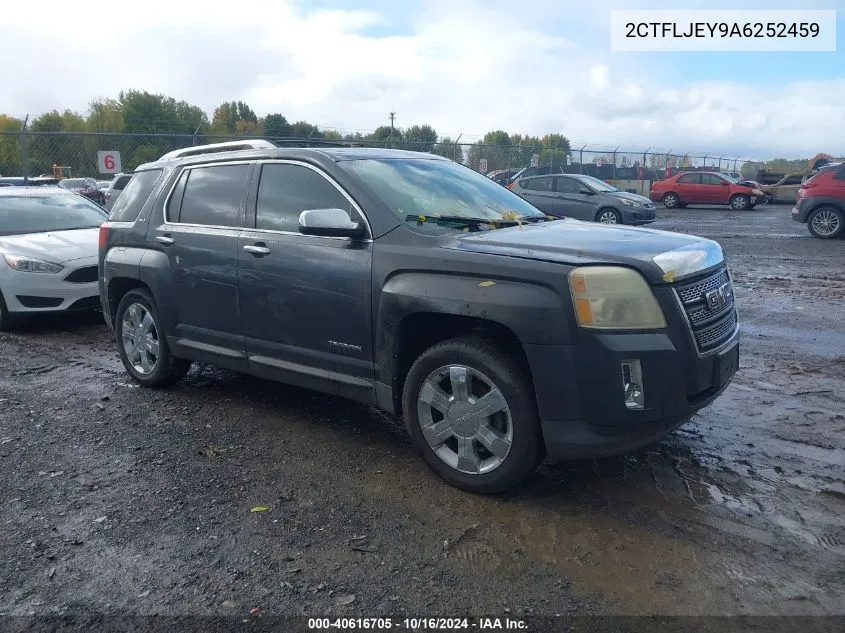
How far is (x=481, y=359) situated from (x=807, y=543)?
1.70 metres

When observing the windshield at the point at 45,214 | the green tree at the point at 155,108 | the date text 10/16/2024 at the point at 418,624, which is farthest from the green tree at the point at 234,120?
the date text 10/16/2024 at the point at 418,624

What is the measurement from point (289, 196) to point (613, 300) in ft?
7.56

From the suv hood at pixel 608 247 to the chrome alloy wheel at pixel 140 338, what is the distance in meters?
2.95

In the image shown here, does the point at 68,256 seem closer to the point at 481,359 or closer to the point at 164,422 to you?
the point at 164,422

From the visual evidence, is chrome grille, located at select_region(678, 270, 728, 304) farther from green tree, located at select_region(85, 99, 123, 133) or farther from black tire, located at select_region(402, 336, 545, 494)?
green tree, located at select_region(85, 99, 123, 133)

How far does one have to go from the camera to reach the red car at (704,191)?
90.1 feet

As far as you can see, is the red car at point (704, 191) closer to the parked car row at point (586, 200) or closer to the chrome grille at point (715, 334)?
the parked car row at point (586, 200)

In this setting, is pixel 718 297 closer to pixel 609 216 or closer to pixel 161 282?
pixel 161 282

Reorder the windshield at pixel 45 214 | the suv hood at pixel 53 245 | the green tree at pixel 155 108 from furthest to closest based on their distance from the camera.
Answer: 1. the green tree at pixel 155 108
2. the windshield at pixel 45 214
3. the suv hood at pixel 53 245

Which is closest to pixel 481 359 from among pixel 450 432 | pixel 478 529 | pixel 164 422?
pixel 450 432

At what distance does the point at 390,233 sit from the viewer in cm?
412

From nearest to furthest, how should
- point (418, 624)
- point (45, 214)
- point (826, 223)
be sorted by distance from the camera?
1. point (418, 624)
2. point (45, 214)
3. point (826, 223)

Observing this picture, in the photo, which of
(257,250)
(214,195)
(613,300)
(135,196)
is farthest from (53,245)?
(613,300)

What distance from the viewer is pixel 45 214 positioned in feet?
29.9
